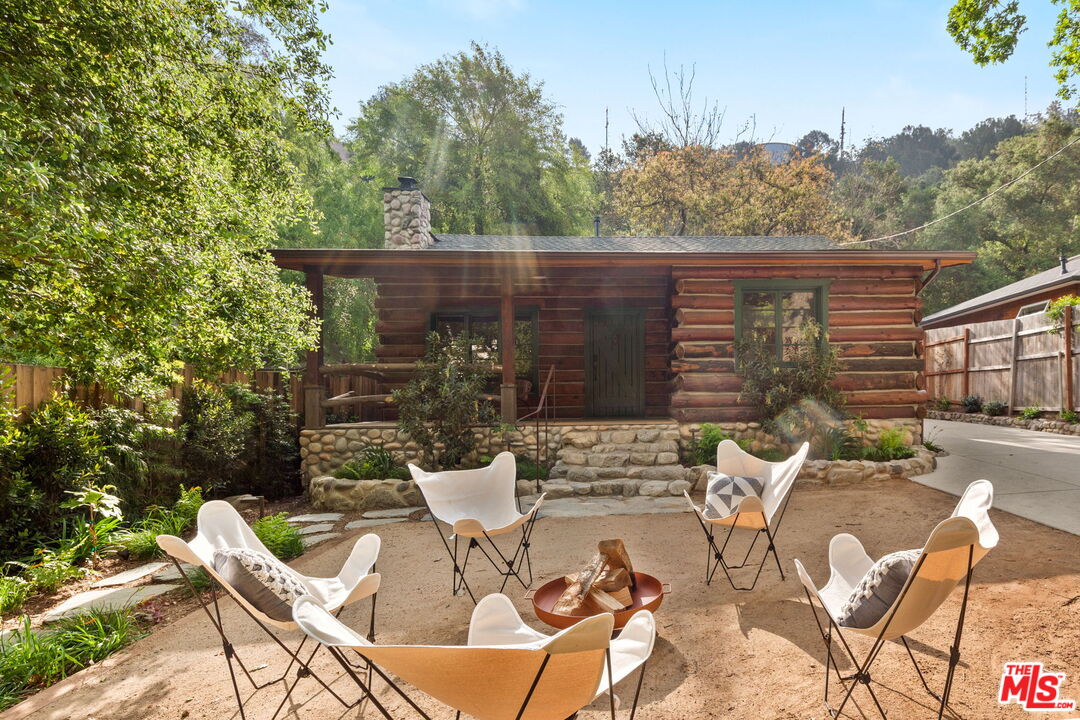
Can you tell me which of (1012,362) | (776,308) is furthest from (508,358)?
(1012,362)

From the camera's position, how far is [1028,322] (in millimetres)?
11844

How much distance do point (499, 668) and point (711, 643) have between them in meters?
2.11

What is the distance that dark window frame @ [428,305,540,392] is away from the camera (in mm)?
9922

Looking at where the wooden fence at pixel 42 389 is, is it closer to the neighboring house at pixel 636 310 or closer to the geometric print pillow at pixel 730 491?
the neighboring house at pixel 636 310

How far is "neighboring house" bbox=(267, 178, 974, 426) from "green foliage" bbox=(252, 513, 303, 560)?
2808 millimetres

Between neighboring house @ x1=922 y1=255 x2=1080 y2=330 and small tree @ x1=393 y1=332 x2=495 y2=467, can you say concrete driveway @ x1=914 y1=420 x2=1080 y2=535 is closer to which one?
neighboring house @ x1=922 y1=255 x2=1080 y2=330

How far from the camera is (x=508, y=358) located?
7.97 metres

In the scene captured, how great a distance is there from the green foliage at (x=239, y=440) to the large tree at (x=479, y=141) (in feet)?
46.5

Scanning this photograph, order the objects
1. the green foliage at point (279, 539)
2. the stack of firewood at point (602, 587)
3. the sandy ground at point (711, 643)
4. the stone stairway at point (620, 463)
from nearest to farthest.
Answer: the sandy ground at point (711, 643) < the stack of firewood at point (602, 587) < the green foliage at point (279, 539) < the stone stairway at point (620, 463)

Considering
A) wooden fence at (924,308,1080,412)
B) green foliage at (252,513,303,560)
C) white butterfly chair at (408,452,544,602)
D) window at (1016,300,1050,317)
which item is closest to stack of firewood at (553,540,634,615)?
white butterfly chair at (408,452,544,602)

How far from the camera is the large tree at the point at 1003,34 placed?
710 centimetres

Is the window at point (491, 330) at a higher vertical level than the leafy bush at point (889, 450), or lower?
higher

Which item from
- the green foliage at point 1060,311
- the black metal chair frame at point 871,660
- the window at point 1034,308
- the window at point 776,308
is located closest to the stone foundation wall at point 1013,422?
the green foliage at point 1060,311

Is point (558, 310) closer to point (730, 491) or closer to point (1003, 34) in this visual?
point (730, 491)
